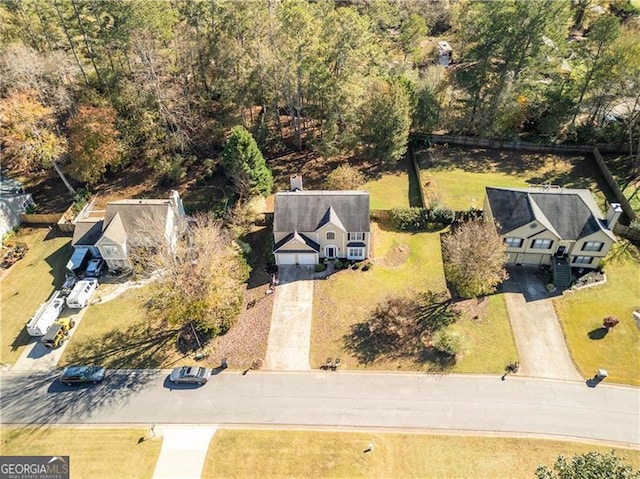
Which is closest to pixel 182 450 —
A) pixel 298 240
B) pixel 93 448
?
pixel 93 448

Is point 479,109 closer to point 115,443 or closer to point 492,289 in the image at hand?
point 492,289

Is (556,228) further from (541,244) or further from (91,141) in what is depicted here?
(91,141)

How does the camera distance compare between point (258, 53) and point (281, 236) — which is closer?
point (281, 236)

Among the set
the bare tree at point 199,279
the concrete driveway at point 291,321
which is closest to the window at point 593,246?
the concrete driveway at point 291,321

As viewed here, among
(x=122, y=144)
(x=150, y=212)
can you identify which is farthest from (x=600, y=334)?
(x=122, y=144)

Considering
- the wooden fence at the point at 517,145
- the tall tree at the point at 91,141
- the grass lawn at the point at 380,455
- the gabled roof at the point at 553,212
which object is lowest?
the grass lawn at the point at 380,455

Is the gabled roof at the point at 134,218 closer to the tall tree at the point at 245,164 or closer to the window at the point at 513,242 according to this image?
the tall tree at the point at 245,164

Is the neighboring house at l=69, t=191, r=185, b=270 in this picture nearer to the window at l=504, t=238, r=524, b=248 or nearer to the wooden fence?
the window at l=504, t=238, r=524, b=248
